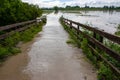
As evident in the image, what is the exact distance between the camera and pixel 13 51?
8.80 metres

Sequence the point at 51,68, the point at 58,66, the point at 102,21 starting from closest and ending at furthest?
the point at 51,68 → the point at 58,66 → the point at 102,21

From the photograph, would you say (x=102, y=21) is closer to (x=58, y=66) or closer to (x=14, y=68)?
(x=58, y=66)

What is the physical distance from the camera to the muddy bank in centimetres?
577

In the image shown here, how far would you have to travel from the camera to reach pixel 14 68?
6.59m

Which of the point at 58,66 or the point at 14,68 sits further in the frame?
the point at 58,66

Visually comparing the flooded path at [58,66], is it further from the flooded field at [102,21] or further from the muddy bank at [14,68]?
the flooded field at [102,21]

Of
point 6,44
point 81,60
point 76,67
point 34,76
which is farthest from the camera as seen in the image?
point 6,44

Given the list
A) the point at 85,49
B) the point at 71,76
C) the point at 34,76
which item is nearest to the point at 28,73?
the point at 34,76

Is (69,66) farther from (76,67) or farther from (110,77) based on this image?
(110,77)

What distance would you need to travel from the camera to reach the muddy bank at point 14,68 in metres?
5.77

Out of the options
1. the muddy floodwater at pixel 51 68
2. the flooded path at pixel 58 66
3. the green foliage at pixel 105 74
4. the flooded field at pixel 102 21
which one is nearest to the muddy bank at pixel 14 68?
the muddy floodwater at pixel 51 68

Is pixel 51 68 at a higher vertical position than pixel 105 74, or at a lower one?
lower

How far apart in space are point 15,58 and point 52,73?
2.28 metres

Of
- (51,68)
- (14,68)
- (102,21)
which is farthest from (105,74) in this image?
(102,21)
